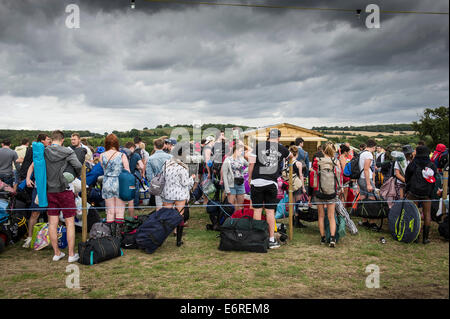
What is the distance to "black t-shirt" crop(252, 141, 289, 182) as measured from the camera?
5543mm

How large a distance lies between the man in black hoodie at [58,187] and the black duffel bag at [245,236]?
260 cm

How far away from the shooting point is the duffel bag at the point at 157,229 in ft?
17.8

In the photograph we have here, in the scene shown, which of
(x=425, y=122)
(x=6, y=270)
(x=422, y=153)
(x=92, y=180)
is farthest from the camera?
(x=425, y=122)

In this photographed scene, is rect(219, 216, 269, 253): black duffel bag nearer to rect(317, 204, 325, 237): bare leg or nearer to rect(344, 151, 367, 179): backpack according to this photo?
rect(317, 204, 325, 237): bare leg

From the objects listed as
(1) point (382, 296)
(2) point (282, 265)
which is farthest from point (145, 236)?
(1) point (382, 296)

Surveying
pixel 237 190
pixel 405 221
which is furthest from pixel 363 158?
pixel 237 190

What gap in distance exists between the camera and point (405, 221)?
19.4 feet

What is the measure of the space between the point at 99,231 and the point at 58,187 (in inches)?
46.1

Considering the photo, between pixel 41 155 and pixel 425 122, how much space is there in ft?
194

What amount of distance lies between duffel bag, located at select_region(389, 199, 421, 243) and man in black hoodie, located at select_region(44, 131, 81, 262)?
19.9 feet

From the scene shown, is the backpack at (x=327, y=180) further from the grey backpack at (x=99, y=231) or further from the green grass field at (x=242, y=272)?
the grey backpack at (x=99, y=231)

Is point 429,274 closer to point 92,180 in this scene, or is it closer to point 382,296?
point 382,296

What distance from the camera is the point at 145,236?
17.9 ft

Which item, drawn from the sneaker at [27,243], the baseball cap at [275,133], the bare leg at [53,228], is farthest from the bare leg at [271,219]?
the sneaker at [27,243]
